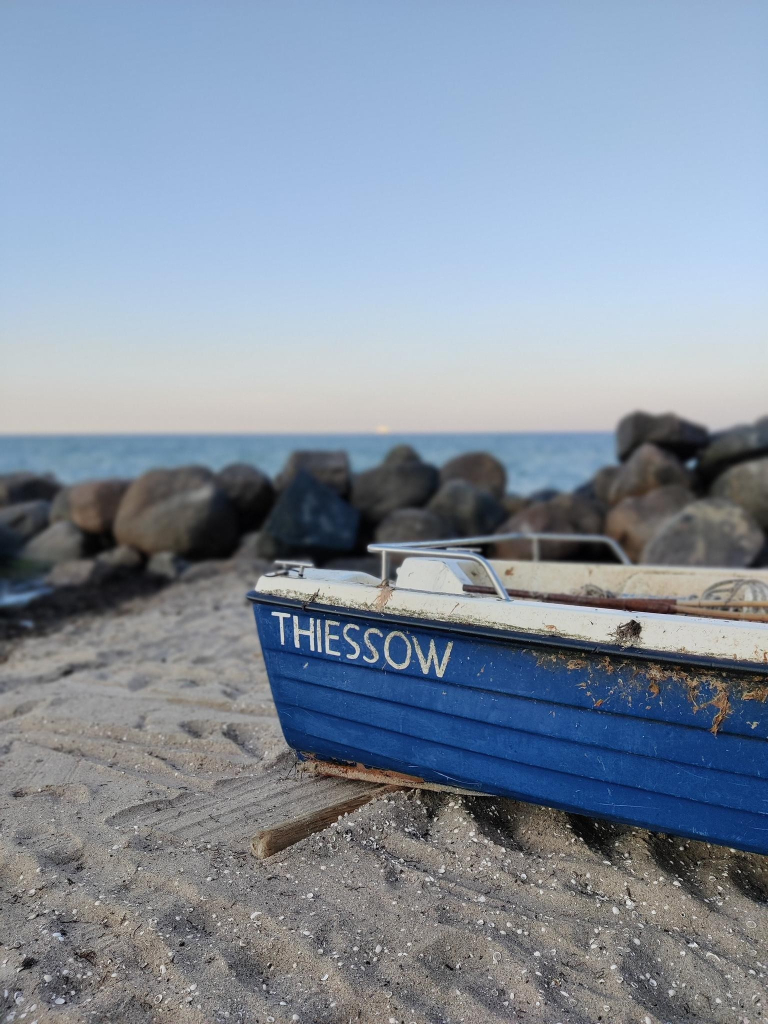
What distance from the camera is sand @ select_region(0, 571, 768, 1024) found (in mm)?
2660

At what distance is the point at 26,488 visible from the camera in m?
17.9

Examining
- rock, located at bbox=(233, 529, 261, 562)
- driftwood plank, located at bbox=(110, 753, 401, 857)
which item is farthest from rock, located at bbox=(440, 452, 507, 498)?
driftwood plank, located at bbox=(110, 753, 401, 857)

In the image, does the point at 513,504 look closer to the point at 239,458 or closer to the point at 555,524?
the point at 555,524

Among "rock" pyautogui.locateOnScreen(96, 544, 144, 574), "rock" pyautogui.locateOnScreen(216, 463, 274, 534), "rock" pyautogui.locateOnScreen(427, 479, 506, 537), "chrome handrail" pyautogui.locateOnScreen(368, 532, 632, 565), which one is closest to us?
"chrome handrail" pyautogui.locateOnScreen(368, 532, 632, 565)

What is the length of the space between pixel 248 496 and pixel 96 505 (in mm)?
2567

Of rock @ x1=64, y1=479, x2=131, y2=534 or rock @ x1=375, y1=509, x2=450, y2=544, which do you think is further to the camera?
rock @ x1=64, y1=479, x2=131, y2=534

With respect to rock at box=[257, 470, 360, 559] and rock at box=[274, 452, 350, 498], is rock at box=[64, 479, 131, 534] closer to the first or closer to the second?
rock at box=[274, 452, 350, 498]

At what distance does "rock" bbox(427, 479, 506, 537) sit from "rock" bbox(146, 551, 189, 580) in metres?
4.06

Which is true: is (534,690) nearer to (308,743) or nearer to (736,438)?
(308,743)

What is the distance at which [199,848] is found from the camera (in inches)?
140

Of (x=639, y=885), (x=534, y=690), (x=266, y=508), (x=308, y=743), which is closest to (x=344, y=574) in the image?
(x=308, y=743)

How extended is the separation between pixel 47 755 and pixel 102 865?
1.35m

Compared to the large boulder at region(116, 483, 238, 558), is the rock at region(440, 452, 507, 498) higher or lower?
higher

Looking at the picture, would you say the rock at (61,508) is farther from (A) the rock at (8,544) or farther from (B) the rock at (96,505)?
(A) the rock at (8,544)
